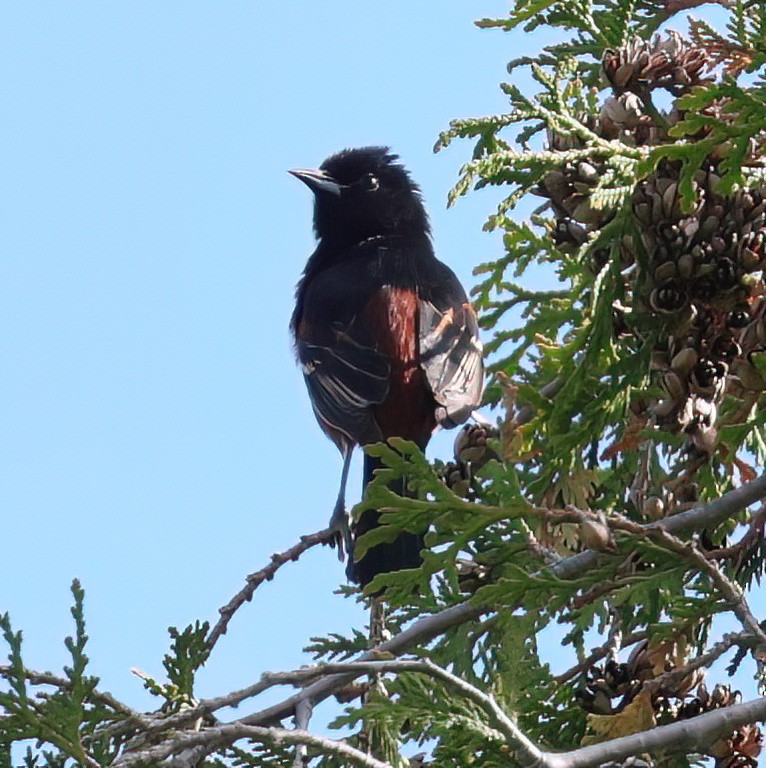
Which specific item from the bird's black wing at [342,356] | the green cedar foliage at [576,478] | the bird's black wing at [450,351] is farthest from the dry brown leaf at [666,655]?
the bird's black wing at [342,356]

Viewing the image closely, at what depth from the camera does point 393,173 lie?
23.7 ft

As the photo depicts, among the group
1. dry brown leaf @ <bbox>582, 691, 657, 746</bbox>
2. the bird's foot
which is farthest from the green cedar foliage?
the bird's foot

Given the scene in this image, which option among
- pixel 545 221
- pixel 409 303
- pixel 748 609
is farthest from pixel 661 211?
pixel 409 303

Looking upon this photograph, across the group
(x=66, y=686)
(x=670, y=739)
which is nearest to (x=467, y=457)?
(x=66, y=686)

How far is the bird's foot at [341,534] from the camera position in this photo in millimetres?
4875

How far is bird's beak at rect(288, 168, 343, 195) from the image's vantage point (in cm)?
708

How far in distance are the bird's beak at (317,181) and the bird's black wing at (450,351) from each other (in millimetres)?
1046

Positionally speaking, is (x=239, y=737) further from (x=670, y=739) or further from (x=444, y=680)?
(x=670, y=739)

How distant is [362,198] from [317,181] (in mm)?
245

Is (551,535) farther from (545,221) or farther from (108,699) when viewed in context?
(108,699)

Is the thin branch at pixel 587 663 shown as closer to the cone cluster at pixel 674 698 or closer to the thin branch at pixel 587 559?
the cone cluster at pixel 674 698

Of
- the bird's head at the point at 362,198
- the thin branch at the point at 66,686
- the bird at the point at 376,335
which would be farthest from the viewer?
the bird's head at the point at 362,198

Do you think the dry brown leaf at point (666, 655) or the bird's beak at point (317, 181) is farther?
the bird's beak at point (317, 181)

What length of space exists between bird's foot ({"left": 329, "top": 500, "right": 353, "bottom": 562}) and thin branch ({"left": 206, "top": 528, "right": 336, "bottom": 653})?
0.55 m
